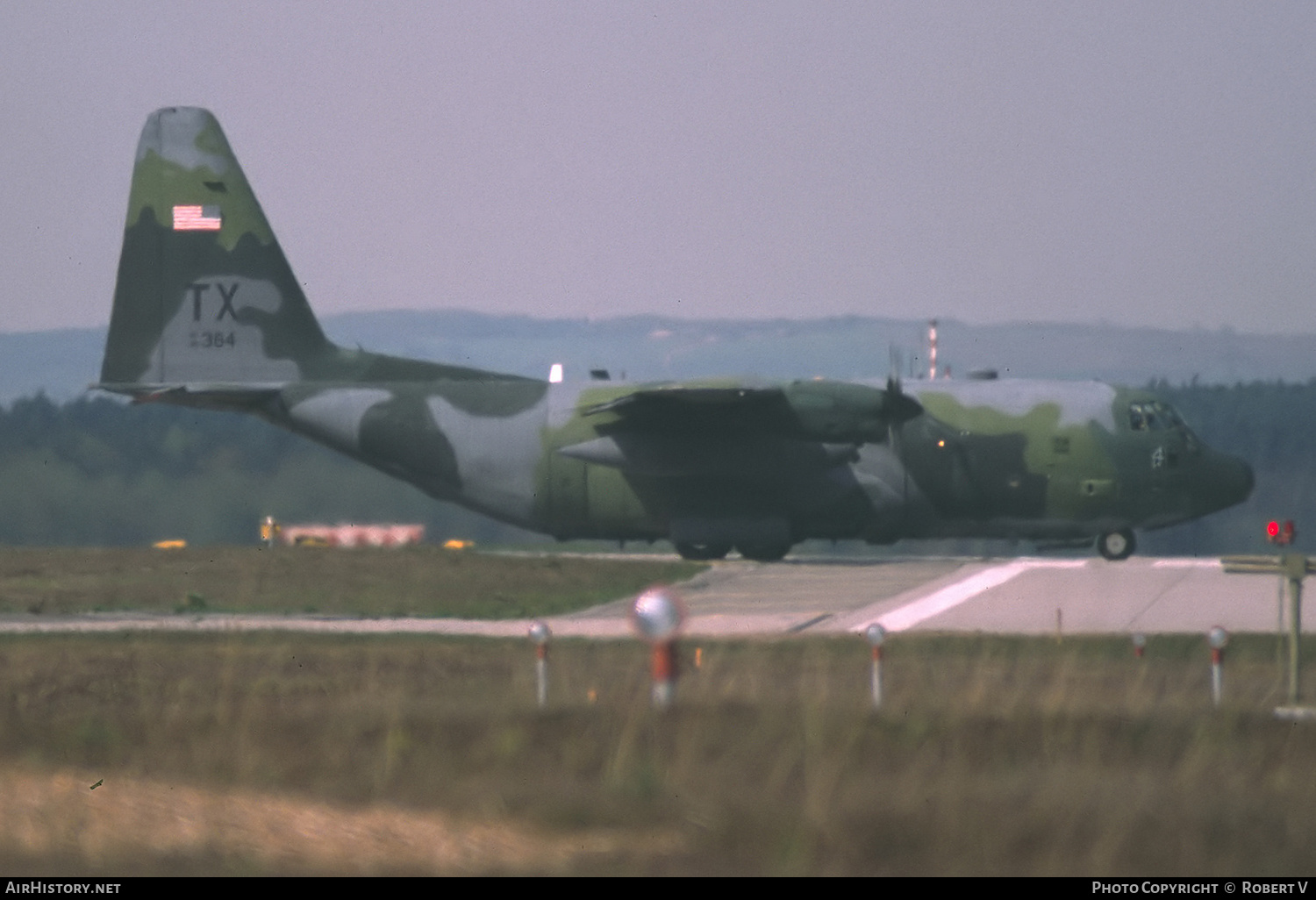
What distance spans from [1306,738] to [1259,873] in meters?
5.02

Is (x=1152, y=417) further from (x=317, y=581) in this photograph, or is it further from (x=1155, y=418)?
(x=317, y=581)

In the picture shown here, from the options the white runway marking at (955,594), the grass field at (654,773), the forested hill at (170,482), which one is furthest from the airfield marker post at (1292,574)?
the forested hill at (170,482)

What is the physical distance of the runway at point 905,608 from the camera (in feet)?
91.8

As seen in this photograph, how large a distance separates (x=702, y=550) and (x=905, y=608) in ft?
41.1

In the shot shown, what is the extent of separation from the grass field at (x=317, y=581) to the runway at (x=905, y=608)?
145 cm

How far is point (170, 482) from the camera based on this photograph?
47125 mm

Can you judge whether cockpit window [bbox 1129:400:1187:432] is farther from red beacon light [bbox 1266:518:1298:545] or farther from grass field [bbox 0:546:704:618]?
red beacon light [bbox 1266:518:1298:545]

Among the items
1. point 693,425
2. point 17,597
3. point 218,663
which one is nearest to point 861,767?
point 218,663

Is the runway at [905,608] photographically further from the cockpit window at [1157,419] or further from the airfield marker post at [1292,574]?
the airfield marker post at [1292,574]

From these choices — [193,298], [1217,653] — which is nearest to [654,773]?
[1217,653]

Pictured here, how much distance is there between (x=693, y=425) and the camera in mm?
41500

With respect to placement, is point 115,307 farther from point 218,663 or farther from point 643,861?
point 643,861

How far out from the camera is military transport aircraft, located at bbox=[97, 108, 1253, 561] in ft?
136

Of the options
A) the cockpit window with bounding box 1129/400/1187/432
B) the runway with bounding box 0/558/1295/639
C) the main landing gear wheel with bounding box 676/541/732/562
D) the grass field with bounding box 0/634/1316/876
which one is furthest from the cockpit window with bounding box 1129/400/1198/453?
the grass field with bounding box 0/634/1316/876
